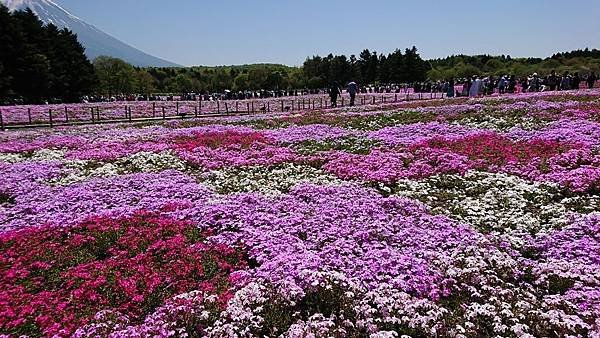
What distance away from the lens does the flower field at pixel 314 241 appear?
24.7 feet

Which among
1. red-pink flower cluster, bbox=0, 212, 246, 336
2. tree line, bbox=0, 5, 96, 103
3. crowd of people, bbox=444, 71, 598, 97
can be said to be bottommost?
red-pink flower cluster, bbox=0, 212, 246, 336

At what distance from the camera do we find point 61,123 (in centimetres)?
4112

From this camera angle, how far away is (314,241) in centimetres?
1060

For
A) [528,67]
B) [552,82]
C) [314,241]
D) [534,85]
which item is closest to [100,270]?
[314,241]

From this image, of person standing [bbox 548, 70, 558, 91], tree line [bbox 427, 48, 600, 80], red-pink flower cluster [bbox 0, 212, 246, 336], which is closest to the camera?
red-pink flower cluster [bbox 0, 212, 246, 336]

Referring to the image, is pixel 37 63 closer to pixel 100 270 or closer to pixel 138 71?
pixel 100 270

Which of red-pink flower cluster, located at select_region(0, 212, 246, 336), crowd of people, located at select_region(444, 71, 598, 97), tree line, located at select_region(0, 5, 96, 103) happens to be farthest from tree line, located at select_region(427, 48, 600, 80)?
red-pink flower cluster, located at select_region(0, 212, 246, 336)

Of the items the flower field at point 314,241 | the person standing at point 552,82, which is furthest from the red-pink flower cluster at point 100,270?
the person standing at point 552,82

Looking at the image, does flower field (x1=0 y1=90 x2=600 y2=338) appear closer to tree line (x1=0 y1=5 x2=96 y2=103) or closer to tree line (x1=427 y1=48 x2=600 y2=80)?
tree line (x1=0 y1=5 x2=96 y2=103)

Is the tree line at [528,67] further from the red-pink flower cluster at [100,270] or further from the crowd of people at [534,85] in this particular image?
the red-pink flower cluster at [100,270]

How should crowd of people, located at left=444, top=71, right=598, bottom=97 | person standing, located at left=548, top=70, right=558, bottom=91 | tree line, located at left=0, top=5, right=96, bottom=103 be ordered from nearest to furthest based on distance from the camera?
crowd of people, located at left=444, top=71, right=598, bottom=97 → person standing, located at left=548, top=70, right=558, bottom=91 → tree line, located at left=0, top=5, right=96, bottom=103

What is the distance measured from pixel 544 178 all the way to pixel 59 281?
14.6m

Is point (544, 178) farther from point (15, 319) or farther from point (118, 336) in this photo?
point (15, 319)

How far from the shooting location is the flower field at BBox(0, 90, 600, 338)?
754 centimetres
